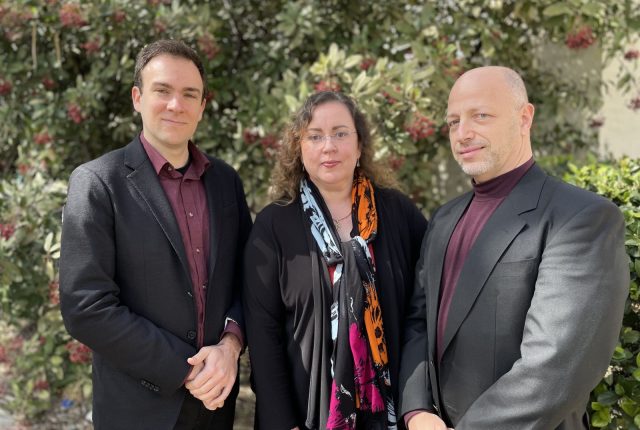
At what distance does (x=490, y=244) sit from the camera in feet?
6.14

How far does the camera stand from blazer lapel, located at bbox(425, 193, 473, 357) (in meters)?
2.03

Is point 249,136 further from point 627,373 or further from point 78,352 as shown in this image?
point 627,373

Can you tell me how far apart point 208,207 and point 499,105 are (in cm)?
114

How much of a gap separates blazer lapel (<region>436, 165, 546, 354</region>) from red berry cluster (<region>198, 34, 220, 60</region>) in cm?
258

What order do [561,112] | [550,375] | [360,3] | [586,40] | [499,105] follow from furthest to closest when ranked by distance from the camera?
[561,112]
[360,3]
[586,40]
[499,105]
[550,375]

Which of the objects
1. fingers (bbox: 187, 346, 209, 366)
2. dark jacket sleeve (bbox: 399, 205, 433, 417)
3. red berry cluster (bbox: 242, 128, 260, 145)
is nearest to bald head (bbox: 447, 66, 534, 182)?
dark jacket sleeve (bbox: 399, 205, 433, 417)

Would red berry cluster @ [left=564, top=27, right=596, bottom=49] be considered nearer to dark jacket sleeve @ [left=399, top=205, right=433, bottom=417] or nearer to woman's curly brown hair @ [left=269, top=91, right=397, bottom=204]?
woman's curly brown hair @ [left=269, top=91, right=397, bottom=204]

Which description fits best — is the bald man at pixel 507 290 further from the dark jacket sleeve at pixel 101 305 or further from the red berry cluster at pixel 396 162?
the red berry cluster at pixel 396 162

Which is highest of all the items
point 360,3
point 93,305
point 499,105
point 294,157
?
point 360,3

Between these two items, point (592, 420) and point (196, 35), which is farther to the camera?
point (196, 35)

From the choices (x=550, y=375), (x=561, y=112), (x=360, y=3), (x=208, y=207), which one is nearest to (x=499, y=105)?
(x=550, y=375)

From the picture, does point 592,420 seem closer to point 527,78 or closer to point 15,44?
point 527,78

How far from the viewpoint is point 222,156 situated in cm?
396

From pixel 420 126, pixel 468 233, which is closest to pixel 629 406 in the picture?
pixel 468 233
